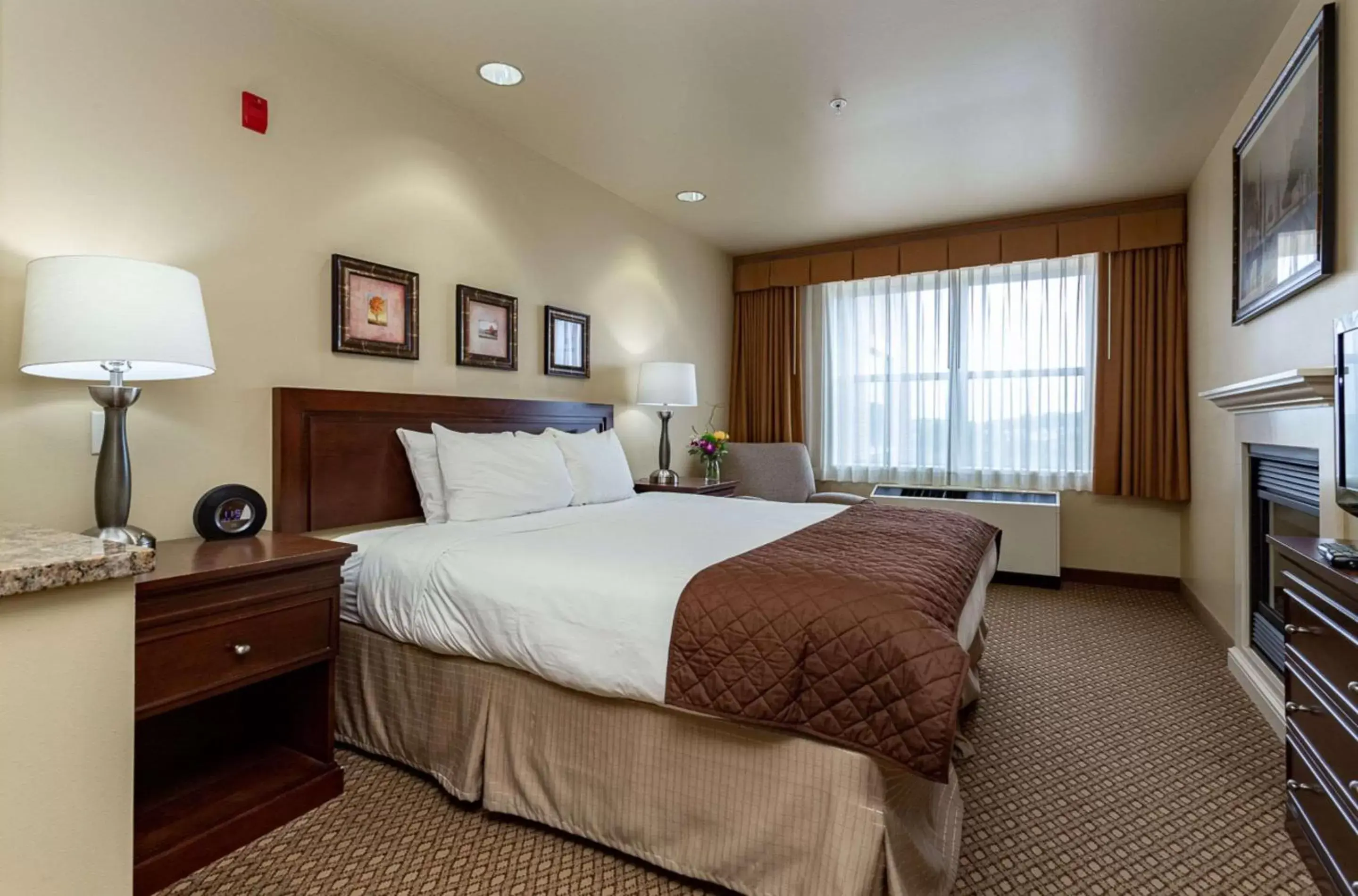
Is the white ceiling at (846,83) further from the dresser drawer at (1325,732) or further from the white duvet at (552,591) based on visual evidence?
the dresser drawer at (1325,732)

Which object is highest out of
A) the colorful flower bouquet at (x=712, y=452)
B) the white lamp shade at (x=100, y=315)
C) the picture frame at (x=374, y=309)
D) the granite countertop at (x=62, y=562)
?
the picture frame at (x=374, y=309)

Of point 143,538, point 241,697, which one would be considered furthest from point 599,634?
point 241,697

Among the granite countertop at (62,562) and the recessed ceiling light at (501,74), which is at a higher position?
the recessed ceiling light at (501,74)

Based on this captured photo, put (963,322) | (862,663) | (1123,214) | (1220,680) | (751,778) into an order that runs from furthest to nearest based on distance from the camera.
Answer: (963,322) → (1123,214) → (1220,680) → (751,778) → (862,663)

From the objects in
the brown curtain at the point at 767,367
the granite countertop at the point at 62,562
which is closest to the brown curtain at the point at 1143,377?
the brown curtain at the point at 767,367

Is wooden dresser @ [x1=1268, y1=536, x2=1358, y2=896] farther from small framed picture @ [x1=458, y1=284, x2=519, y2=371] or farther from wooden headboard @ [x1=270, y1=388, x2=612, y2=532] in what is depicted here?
small framed picture @ [x1=458, y1=284, x2=519, y2=371]

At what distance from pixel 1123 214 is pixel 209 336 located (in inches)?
205

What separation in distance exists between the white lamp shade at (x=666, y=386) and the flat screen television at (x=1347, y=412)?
9.82 feet

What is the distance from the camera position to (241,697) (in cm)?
222

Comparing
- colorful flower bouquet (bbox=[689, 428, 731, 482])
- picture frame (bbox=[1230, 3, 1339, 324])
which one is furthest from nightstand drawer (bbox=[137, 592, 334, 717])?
picture frame (bbox=[1230, 3, 1339, 324])

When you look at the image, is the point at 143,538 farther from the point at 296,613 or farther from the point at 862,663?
the point at 862,663

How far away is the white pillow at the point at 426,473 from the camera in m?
2.68

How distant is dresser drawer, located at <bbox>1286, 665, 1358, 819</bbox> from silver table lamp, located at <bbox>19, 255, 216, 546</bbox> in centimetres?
271

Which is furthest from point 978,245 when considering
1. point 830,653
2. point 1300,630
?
point 830,653
